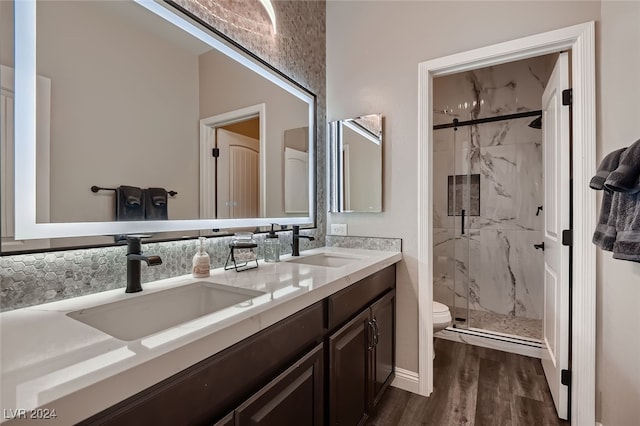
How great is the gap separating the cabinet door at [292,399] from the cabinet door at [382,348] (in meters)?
0.55

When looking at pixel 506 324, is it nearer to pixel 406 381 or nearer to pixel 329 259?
pixel 406 381

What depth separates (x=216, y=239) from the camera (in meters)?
1.46

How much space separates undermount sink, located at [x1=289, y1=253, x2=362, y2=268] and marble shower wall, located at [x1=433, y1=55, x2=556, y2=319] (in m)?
1.69

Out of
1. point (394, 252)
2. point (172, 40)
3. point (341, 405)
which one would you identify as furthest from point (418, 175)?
point (172, 40)

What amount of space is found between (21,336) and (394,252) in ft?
5.74

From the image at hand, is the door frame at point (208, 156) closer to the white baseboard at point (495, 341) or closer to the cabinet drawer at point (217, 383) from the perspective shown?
the cabinet drawer at point (217, 383)

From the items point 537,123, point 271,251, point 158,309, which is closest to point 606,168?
point 271,251

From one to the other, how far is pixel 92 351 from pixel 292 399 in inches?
24.2

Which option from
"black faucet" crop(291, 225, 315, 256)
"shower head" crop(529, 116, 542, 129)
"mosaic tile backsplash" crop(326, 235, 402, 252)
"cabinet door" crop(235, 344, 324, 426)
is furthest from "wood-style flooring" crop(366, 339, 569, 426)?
"shower head" crop(529, 116, 542, 129)

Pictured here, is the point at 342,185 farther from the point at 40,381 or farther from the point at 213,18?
the point at 40,381

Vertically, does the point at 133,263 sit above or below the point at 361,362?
above

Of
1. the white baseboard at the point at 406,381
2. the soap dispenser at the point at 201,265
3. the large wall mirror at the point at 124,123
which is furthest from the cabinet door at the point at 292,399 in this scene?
the white baseboard at the point at 406,381

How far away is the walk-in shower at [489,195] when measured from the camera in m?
3.08

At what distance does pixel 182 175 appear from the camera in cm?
134
